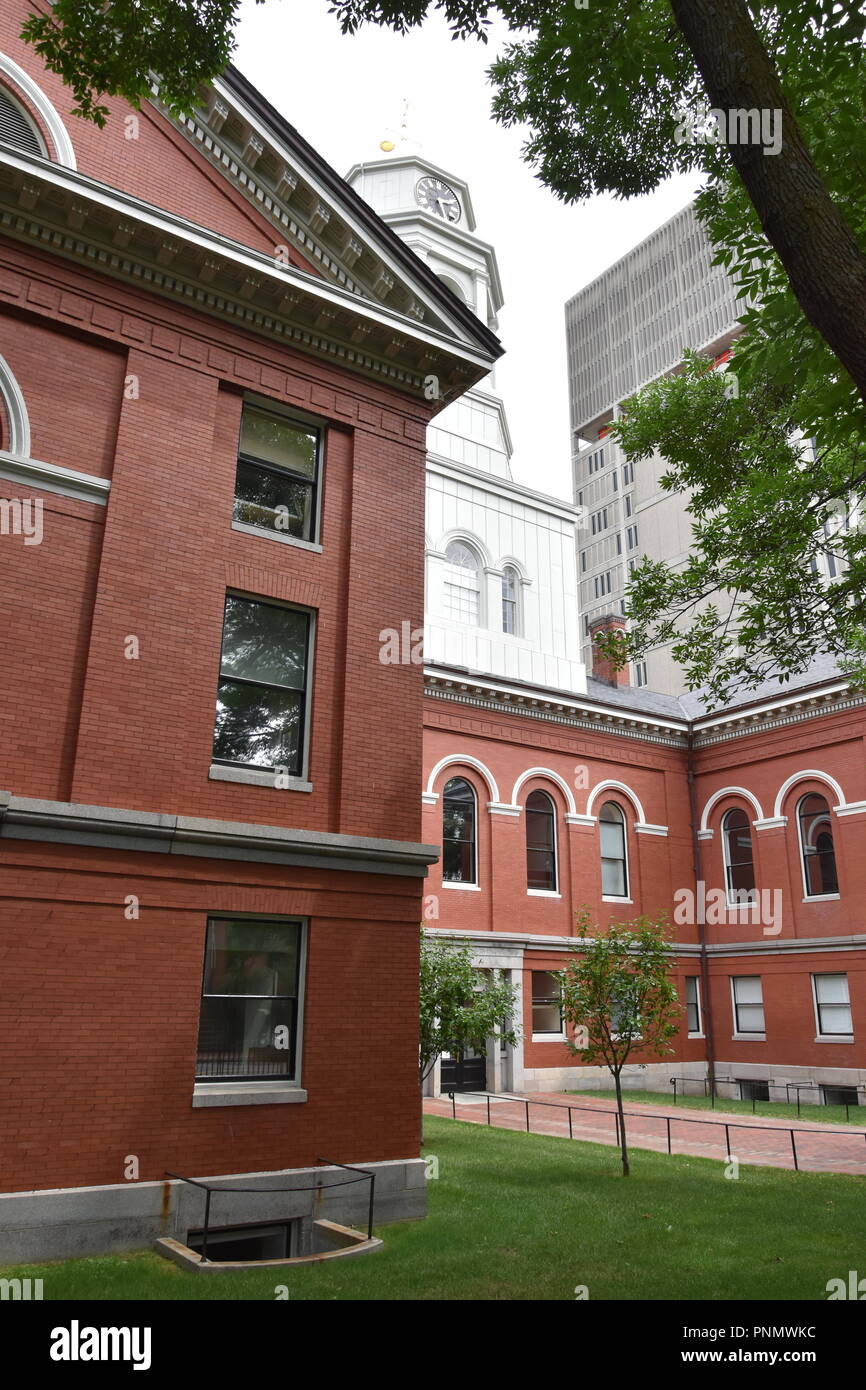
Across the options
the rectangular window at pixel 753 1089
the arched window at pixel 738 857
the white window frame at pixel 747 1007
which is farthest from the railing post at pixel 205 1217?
the arched window at pixel 738 857

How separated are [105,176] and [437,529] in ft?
63.5

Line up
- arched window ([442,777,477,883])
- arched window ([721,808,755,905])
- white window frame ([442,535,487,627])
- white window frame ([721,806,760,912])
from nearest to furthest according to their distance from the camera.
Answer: arched window ([442,777,477,883]) → white window frame ([721,806,760,912]) → white window frame ([442,535,487,627]) → arched window ([721,808,755,905])

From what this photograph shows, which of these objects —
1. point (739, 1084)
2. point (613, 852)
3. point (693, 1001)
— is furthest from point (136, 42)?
point (739, 1084)

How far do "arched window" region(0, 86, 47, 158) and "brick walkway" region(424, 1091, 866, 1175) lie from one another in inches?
664

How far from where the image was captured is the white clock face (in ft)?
120

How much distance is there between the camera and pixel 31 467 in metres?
11.1

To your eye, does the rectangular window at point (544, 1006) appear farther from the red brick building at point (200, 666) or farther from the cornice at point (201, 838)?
the cornice at point (201, 838)

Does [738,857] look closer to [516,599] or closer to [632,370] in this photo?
[516,599]

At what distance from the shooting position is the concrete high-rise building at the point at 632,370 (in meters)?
85.6

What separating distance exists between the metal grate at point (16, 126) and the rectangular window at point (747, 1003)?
2796 centimetres

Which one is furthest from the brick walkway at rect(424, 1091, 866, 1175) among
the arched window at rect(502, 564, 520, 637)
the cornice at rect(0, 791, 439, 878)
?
the arched window at rect(502, 564, 520, 637)

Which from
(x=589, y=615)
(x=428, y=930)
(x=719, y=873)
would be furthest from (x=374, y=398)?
(x=589, y=615)

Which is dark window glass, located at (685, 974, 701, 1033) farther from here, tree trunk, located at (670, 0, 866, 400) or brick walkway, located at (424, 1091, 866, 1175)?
tree trunk, located at (670, 0, 866, 400)

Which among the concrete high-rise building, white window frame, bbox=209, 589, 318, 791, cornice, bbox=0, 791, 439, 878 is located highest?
the concrete high-rise building
